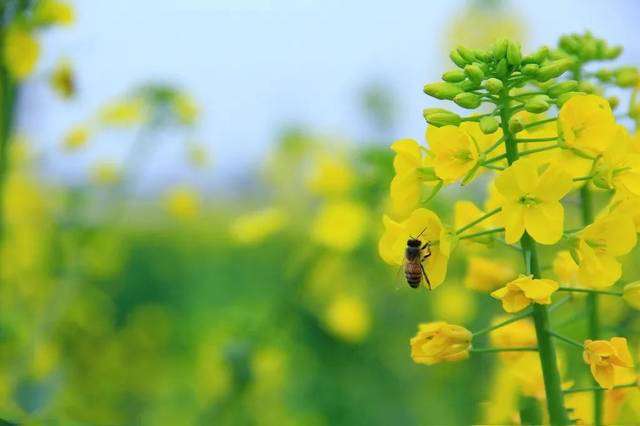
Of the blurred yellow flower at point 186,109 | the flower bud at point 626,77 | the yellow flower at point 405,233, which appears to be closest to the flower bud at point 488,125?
the yellow flower at point 405,233

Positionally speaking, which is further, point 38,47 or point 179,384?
point 179,384

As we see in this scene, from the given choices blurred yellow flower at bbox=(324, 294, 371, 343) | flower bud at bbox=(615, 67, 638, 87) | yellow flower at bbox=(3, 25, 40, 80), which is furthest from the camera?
blurred yellow flower at bbox=(324, 294, 371, 343)

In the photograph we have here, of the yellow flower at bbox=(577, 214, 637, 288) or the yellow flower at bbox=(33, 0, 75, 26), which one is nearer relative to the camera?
the yellow flower at bbox=(577, 214, 637, 288)

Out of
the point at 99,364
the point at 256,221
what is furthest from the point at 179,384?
the point at 256,221

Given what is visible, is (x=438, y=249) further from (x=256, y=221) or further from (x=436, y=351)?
(x=256, y=221)

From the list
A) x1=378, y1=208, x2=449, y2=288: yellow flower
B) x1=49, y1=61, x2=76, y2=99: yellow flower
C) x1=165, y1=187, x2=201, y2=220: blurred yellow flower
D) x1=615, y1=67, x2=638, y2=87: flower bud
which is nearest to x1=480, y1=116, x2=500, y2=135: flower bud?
x1=378, y1=208, x2=449, y2=288: yellow flower

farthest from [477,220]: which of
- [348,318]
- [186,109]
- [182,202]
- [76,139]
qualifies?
[182,202]

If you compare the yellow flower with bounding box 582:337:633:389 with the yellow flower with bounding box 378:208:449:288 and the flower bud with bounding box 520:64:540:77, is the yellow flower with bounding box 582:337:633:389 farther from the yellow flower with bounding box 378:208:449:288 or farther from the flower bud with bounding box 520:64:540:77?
the flower bud with bounding box 520:64:540:77
